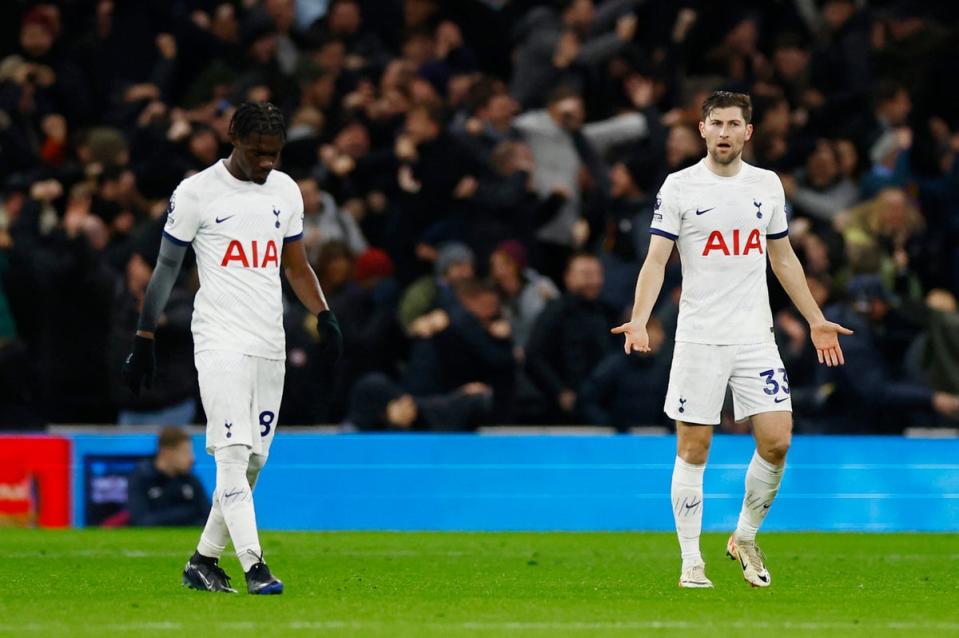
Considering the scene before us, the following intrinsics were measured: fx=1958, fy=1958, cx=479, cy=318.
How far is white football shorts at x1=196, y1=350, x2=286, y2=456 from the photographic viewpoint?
30.5 feet

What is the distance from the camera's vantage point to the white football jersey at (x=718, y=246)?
Answer: 32.1ft

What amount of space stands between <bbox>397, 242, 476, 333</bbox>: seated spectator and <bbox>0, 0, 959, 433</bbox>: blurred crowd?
0.02 meters

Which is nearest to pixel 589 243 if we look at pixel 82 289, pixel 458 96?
pixel 458 96

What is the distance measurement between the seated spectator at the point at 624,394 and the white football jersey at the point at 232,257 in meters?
6.76

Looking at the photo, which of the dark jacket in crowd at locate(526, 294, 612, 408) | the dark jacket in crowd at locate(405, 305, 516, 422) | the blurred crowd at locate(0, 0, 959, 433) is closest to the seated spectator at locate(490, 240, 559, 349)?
the blurred crowd at locate(0, 0, 959, 433)

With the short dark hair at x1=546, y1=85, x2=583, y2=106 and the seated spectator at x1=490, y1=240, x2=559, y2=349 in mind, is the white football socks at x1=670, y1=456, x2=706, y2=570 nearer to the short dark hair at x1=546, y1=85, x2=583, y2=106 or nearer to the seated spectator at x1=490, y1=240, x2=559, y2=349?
the seated spectator at x1=490, y1=240, x2=559, y2=349

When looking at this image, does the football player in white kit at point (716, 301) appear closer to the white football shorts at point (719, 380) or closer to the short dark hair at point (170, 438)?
the white football shorts at point (719, 380)

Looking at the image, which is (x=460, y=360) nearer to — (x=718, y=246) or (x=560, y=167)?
(x=560, y=167)

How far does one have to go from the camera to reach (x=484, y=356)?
15961mm

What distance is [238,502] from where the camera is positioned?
30.3 feet

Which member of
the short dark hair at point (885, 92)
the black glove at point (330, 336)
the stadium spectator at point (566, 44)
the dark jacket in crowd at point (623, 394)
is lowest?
the dark jacket in crowd at point (623, 394)

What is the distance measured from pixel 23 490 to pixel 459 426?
139 inches

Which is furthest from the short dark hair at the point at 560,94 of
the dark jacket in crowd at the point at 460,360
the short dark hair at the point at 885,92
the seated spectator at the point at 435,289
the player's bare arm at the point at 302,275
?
the player's bare arm at the point at 302,275

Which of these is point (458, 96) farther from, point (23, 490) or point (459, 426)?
point (23, 490)
